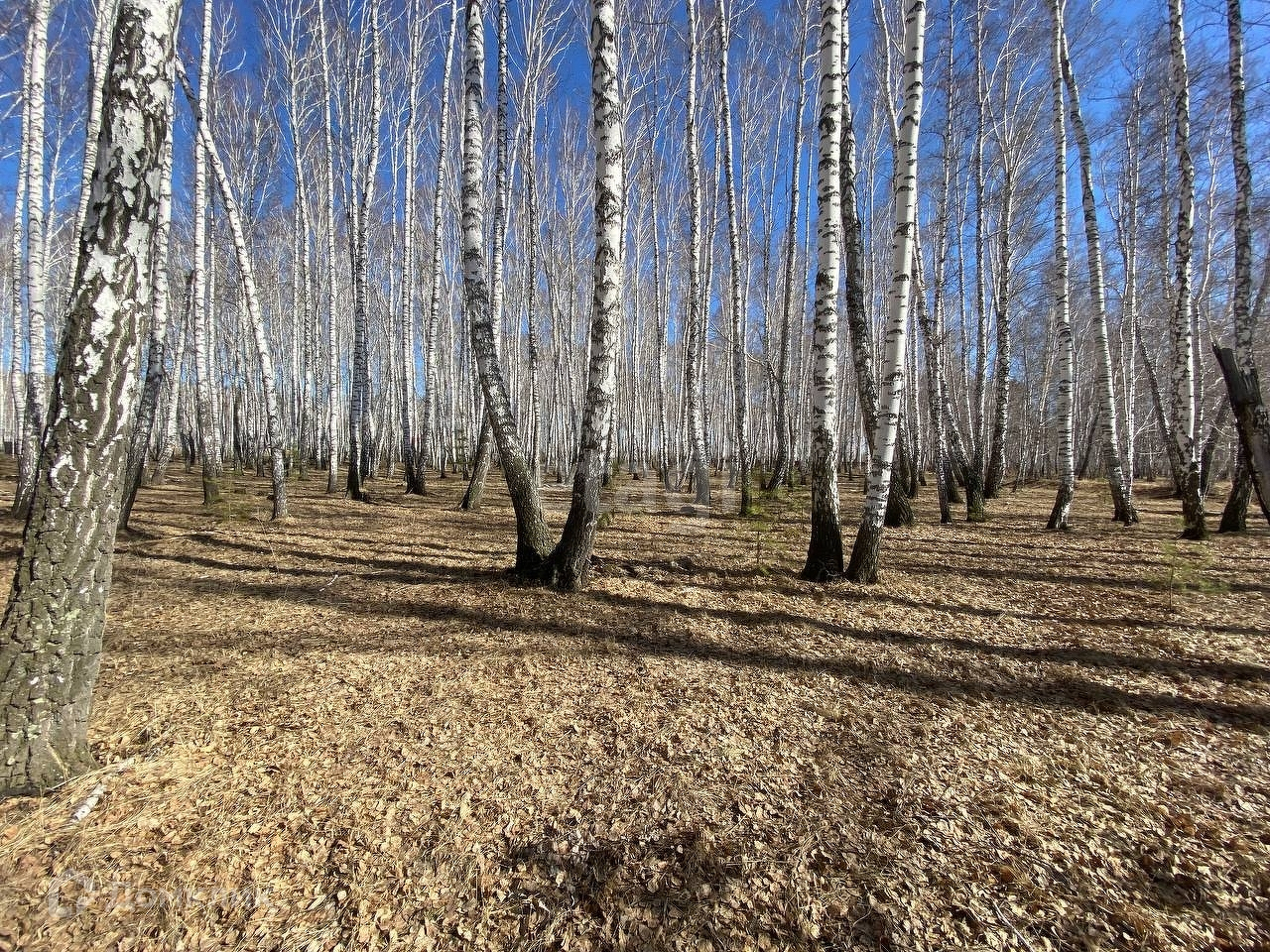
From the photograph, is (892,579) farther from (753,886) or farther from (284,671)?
(284,671)

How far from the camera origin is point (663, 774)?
102 inches

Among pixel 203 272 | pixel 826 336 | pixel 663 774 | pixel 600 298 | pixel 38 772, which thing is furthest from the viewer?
pixel 203 272

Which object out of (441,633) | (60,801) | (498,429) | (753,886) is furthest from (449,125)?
(753,886)

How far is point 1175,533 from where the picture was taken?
7953 millimetres

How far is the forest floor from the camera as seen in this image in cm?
183

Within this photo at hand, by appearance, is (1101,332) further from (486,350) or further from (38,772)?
(38,772)

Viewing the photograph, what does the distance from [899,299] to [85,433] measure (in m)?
6.13

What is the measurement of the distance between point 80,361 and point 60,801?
1.90 m

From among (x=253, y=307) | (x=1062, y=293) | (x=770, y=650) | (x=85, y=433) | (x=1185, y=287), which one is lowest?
(x=770, y=650)

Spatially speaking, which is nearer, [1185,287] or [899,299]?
[899,299]

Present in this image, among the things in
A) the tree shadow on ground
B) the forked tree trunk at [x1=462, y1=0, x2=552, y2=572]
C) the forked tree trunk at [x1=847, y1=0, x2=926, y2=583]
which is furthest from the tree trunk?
the forked tree trunk at [x1=847, y1=0, x2=926, y2=583]

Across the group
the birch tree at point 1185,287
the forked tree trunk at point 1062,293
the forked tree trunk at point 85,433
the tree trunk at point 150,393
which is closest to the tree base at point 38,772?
the forked tree trunk at point 85,433

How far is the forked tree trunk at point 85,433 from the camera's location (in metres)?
2.22

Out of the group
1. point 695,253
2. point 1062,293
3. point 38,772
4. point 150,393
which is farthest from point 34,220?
point 1062,293
